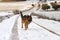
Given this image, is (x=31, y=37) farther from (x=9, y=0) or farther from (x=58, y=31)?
(x=9, y=0)

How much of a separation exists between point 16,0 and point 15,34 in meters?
3.95

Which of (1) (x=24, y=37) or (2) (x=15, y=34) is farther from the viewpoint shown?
(2) (x=15, y=34)

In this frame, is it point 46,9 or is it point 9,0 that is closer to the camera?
point 46,9

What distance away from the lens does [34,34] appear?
171 cm

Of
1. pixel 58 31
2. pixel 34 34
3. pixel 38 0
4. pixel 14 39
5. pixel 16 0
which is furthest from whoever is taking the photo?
pixel 16 0

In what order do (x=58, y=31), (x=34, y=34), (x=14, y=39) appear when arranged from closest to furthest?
(x=14, y=39) → (x=34, y=34) → (x=58, y=31)

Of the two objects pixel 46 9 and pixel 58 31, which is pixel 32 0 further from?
pixel 58 31

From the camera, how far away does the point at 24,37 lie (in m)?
1.61

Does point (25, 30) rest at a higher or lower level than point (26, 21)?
lower

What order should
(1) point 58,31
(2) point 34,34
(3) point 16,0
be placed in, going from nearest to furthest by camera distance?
(2) point 34,34 → (1) point 58,31 → (3) point 16,0

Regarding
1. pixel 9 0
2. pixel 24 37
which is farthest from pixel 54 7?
pixel 24 37

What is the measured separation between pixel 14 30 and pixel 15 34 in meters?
0.17

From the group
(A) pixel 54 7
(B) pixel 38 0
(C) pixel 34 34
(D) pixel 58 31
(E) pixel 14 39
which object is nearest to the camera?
(E) pixel 14 39

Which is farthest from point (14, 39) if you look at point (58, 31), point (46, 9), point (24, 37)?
point (46, 9)
